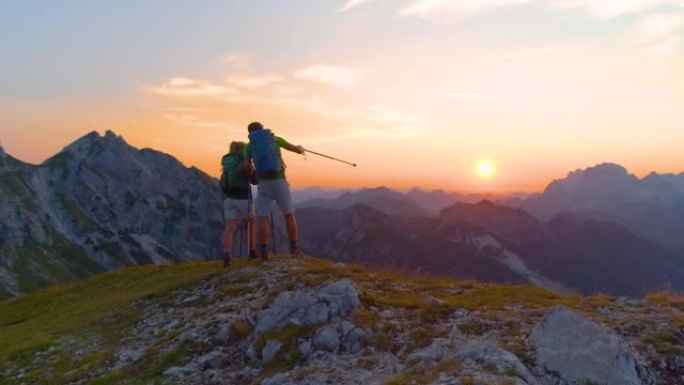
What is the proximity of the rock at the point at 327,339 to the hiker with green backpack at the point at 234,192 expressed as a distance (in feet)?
31.7

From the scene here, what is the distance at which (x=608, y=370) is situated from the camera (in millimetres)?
9703

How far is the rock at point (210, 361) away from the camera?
12.4m

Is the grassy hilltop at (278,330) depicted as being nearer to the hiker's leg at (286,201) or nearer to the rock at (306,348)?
the rock at (306,348)

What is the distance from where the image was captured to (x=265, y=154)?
1948cm

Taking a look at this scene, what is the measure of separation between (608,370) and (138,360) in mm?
10544

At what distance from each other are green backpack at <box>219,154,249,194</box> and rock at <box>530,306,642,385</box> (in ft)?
43.7

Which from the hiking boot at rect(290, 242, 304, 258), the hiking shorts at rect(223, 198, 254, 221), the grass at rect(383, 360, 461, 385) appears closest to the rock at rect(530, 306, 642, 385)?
the grass at rect(383, 360, 461, 385)

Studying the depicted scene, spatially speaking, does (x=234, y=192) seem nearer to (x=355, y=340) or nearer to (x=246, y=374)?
(x=246, y=374)

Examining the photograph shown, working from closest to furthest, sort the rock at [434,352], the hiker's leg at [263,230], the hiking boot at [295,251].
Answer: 1. the rock at [434,352]
2. the hiker's leg at [263,230]
3. the hiking boot at [295,251]

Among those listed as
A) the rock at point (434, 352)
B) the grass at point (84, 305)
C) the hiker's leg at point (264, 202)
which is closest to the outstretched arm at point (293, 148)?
the hiker's leg at point (264, 202)

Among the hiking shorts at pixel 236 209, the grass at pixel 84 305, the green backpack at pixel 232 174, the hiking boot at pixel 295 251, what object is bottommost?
the grass at pixel 84 305

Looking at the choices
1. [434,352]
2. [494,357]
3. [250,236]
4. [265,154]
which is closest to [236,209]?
[250,236]

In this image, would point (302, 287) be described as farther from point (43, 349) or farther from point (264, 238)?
point (43, 349)

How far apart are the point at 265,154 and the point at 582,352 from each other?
12.7 metres
